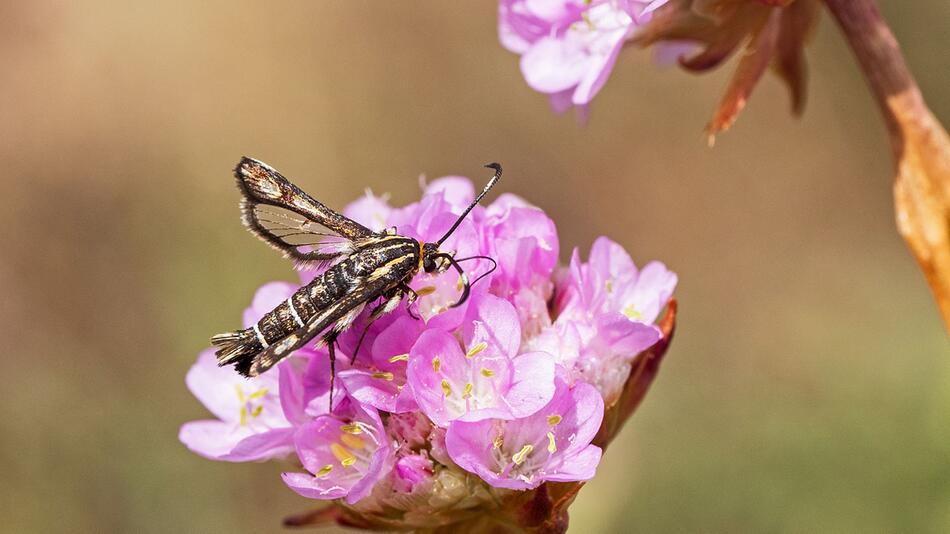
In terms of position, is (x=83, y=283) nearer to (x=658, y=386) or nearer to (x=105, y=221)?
(x=105, y=221)

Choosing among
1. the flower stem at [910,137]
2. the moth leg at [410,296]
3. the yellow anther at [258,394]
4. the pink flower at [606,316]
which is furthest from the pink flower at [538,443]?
the flower stem at [910,137]

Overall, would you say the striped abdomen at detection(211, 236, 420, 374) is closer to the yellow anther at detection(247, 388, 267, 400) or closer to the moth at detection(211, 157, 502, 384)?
the moth at detection(211, 157, 502, 384)

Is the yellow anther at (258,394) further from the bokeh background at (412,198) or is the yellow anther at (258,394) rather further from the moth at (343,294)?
the bokeh background at (412,198)

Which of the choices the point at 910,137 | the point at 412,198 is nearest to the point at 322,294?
the point at 910,137

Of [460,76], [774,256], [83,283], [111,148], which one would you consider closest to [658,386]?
[774,256]

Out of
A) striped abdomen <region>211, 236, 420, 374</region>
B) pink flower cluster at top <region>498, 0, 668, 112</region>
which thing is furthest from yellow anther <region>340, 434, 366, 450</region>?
pink flower cluster at top <region>498, 0, 668, 112</region>

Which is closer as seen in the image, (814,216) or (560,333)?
(560,333)

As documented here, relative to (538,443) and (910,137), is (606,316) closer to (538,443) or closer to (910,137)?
(538,443)
